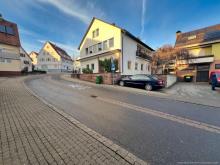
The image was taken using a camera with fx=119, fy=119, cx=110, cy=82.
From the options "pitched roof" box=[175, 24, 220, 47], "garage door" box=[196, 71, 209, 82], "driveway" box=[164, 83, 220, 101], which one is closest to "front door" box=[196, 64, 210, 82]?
"garage door" box=[196, 71, 209, 82]

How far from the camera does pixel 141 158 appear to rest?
8.89ft

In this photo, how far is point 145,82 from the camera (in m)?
13.5

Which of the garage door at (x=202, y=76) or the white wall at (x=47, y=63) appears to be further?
the white wall at (x=47, y=63)

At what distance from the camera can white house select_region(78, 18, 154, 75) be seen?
19.4 meters

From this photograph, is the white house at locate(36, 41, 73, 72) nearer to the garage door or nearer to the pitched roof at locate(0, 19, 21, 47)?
the pitched roof at locate(0, 19, 21, 47)

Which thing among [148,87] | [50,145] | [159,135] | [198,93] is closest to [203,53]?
[198,93]

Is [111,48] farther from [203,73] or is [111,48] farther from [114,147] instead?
[114,147]

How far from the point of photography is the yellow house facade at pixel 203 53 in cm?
2105

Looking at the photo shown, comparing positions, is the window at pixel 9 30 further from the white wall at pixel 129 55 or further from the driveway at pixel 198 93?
the driveway at pixel 198 93

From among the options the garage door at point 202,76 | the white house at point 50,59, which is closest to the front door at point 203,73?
the garage door at point 202,76

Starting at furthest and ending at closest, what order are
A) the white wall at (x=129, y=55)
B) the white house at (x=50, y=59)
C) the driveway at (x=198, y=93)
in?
the white house at (x=50, y=59) < the white wall at (x=129, y=55) < the driveway at (x=198, y=93)

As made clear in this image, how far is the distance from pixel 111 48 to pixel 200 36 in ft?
64.1

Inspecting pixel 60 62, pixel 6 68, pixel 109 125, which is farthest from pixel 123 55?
pixel 60 62

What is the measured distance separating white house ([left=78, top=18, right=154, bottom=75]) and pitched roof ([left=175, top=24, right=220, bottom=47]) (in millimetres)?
8133
